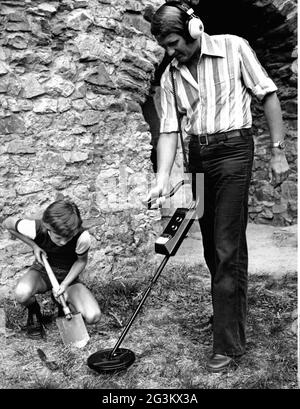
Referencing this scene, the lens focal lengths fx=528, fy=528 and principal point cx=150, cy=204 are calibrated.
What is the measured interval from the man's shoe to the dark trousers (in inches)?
1.1

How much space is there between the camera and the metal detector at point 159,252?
274 cm

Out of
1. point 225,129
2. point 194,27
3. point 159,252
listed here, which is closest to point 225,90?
point 225,129

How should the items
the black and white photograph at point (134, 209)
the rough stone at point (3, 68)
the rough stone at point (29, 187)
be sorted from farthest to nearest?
the rough stone at point (29, 187) → the rough stone at point (3, 68) → the black and white photograph at point (134, 209)

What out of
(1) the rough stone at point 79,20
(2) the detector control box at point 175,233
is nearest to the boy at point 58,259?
(2) the detector control box at point 175,233

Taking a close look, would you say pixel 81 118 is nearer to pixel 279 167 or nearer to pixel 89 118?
pixel 89 118

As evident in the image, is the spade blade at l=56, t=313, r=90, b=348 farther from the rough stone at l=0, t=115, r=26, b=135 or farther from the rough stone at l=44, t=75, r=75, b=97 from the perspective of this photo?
the rough stone at l=44, t=75, r=75, b=97

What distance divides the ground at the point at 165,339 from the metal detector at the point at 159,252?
0.06 metres

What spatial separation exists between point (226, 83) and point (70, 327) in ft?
5.52

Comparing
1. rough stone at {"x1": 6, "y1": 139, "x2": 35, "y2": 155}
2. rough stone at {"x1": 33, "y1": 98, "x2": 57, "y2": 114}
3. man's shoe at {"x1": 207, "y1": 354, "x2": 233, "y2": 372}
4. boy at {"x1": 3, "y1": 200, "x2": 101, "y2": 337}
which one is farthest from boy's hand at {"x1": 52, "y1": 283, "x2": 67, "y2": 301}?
rough stone at {"x1": 33, "y1": 98, "x2": 57, "y2": 114}

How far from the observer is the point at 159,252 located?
108 inches

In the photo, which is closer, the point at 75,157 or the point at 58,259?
the point at 58,259

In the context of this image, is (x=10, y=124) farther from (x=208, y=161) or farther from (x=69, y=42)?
(x=208, y=161)

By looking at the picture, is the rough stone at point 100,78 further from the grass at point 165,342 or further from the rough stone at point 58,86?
the grass at point 165,342
